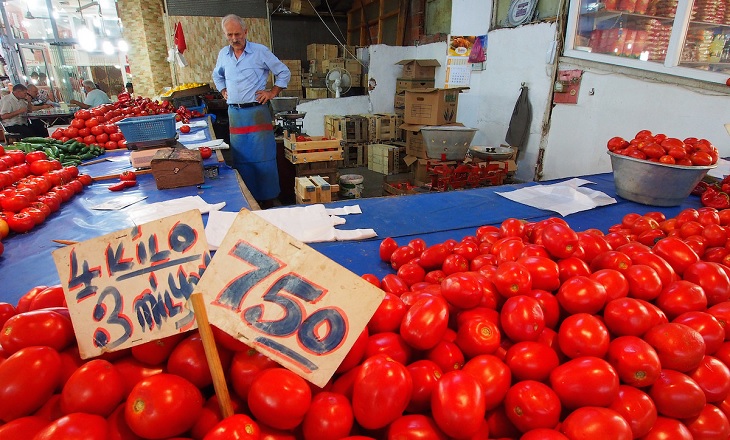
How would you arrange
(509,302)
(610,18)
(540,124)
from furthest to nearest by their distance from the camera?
(540,124) < (610,18) < (509,302)

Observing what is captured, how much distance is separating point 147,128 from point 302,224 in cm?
263

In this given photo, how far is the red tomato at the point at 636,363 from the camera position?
0.86 meters

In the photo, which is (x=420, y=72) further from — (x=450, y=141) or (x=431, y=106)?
(x=450, y=141)

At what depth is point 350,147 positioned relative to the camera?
8648 millimetres

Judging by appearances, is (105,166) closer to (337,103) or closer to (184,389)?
(184,389)

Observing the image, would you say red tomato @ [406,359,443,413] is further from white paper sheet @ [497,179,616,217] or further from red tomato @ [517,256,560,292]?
white paper sheet @ [497,179,616,217]

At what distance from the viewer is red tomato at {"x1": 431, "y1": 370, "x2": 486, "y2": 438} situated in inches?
28.4

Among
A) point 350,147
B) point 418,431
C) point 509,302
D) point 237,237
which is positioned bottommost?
point 350,147

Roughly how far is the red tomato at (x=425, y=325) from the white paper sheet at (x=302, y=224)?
53.0 inches

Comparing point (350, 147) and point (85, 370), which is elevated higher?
point (85, 370)

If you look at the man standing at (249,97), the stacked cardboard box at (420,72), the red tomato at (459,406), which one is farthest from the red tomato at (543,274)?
the stacked cardboard box at (420,72)

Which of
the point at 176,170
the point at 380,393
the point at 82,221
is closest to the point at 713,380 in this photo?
the point at 380,393

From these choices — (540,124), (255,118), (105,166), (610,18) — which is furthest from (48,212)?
(610,18)

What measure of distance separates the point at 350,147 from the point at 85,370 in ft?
26.7
